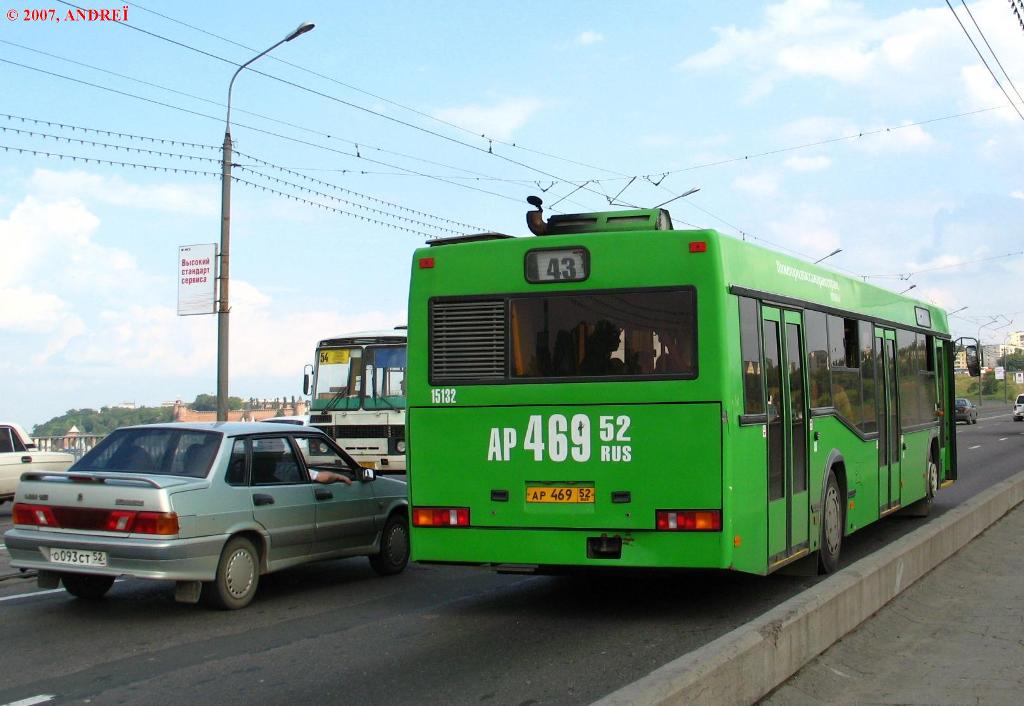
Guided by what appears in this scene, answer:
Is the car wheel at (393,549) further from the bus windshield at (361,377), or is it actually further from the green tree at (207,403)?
the green tree at (207,403)

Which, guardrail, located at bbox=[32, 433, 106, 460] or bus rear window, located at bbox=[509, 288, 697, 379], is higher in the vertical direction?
bus rear window, located at bbox=[509, 288, 697, 379]

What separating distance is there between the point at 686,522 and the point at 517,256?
2442 mm

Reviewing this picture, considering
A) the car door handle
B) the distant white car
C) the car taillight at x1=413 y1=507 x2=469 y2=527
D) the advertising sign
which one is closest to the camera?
the car taillight at x1=413 y1=507 x2=469 y2=527

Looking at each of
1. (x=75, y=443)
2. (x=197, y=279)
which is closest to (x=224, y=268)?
(x=197, y=279)

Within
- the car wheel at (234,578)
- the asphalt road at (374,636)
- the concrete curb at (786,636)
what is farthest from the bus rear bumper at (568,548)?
the car wheel at (234,578)

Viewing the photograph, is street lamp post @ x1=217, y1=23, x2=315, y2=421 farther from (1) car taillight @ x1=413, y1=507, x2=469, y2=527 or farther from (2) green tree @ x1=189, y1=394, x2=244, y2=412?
(1) car taillight @ x1=413, y1=507, x2=469, y2=527

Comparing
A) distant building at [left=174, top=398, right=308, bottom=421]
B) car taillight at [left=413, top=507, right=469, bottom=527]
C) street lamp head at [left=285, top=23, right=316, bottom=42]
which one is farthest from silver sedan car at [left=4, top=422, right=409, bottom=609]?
distant building at [left=174, top=398, right=308, bottom=421]

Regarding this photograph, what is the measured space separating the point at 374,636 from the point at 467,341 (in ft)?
7.84

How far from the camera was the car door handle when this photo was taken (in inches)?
424

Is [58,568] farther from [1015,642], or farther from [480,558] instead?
[1015,642]

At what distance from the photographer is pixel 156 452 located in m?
9.88

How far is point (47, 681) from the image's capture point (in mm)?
7191

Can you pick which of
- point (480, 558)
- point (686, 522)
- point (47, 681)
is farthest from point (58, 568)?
point (686, 522)

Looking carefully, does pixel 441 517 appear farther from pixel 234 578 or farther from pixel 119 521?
pixel 119 521
